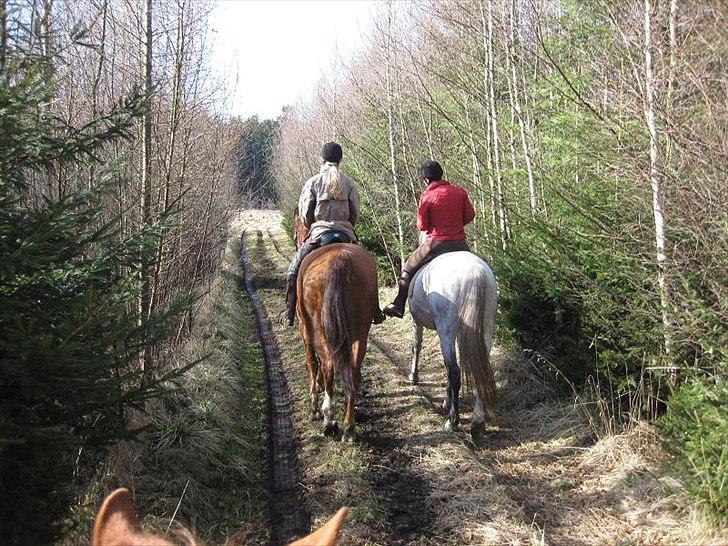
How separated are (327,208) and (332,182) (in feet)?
1.04

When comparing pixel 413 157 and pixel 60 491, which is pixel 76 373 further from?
pixel 413 157

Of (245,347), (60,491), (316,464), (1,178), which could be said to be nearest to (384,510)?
(316,464)

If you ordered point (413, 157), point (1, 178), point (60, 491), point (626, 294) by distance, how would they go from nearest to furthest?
1. point (60, 491)
2. point (1, 178)
3. point (626, 294)
4. point (413, 157)

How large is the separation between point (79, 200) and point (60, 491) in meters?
1.97

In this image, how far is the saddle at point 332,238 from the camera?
6.77 m

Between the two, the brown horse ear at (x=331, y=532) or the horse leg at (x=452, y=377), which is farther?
the horse leg at (x=452, y=377)

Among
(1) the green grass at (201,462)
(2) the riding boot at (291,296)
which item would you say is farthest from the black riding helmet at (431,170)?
(1) the green grass at (201,462)

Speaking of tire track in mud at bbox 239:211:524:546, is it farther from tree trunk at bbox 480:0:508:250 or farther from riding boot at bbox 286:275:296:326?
tree trunk at bbox 480:0:508:250

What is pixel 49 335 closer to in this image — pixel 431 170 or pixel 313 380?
pixel 313 380

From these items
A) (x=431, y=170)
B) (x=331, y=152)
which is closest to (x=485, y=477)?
(x=431, y=170)

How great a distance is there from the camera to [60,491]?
127 inches

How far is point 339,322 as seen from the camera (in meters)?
5.73

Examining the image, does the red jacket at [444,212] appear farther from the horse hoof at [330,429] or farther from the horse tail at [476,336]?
the horse hoof at [330,429]

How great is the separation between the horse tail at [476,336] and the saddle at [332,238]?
67.2 inches
